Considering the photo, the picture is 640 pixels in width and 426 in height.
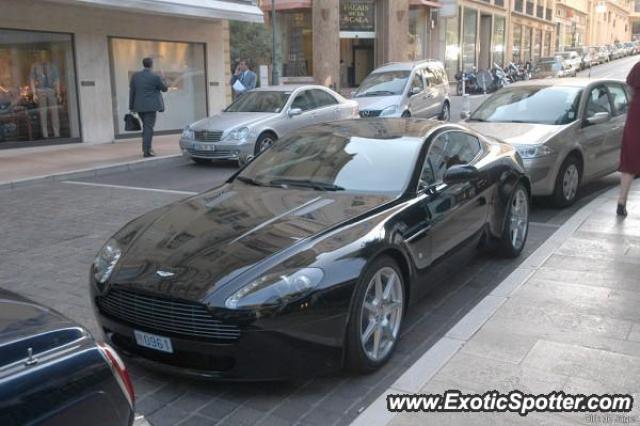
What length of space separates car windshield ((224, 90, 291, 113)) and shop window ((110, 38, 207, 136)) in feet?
15.3

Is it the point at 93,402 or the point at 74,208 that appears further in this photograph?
the point at 74,208

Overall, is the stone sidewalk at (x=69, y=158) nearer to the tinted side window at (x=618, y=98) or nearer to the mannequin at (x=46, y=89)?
the mannequin at (x=46, y=89)

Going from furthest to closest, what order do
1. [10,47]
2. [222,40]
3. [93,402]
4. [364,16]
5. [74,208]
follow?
[364,16], [222,40], [10,47], [74,208], [93,402]

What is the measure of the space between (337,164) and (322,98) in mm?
9685

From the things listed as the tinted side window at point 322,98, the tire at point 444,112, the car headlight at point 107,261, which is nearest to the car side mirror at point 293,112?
the tinted side window at point 322,98

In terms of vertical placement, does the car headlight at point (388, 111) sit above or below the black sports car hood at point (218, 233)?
above

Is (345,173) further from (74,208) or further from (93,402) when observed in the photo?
(74,208)

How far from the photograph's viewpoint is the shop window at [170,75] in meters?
16.9

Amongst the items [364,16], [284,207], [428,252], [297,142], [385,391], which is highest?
[364,16]

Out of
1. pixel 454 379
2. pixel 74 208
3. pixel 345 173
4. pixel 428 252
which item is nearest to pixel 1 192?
pixel 74 208

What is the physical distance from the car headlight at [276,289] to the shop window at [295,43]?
2862 centimetres

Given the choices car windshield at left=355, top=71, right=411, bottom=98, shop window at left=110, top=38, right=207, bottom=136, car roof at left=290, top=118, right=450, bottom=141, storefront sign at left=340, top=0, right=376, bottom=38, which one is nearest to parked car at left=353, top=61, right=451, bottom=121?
car windshield at left=355, top=71, right=411, bottom=98

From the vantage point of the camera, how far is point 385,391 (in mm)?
3604

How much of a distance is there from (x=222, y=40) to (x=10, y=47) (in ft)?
22.9
